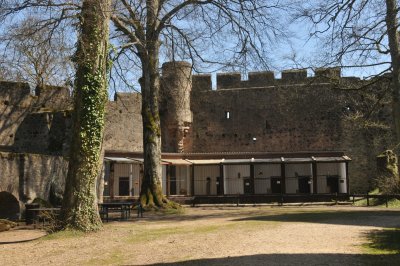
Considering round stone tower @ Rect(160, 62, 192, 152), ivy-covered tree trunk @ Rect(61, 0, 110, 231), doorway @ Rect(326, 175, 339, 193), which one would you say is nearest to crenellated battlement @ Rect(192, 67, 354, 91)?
round stone tower @ Rect(160, 62, 192, 152)

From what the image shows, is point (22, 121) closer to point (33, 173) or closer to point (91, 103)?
point (33, 173)

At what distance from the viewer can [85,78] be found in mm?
10867

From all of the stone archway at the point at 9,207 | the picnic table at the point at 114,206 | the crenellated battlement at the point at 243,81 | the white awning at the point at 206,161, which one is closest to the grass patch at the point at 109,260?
the picnic table at the point at 114,206

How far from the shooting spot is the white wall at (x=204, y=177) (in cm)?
2800

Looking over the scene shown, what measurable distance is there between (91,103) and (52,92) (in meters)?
11.0

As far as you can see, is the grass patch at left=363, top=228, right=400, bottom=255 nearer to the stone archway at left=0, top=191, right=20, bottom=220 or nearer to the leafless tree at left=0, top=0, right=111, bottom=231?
the leafless tree at left=0, top=0, right=111, bottom=231

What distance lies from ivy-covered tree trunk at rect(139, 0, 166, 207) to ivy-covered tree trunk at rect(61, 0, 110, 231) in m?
6.01

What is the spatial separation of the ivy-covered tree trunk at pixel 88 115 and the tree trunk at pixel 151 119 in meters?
6.04

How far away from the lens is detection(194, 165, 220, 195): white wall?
28000 mm

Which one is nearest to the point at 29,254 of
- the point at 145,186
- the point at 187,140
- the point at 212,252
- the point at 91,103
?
the point at 212,252

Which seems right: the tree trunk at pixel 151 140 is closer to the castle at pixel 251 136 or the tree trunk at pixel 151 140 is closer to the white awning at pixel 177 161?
the castle at pixel 251 136

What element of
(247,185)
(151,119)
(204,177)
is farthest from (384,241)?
(204,177)

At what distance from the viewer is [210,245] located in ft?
27.1

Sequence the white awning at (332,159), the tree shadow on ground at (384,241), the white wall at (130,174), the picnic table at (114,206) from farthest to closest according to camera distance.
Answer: the white wall at (130,174) < the white awning at (332,159) < the picnic table at (114,206) < the tree shadow on ground at (384,241)
